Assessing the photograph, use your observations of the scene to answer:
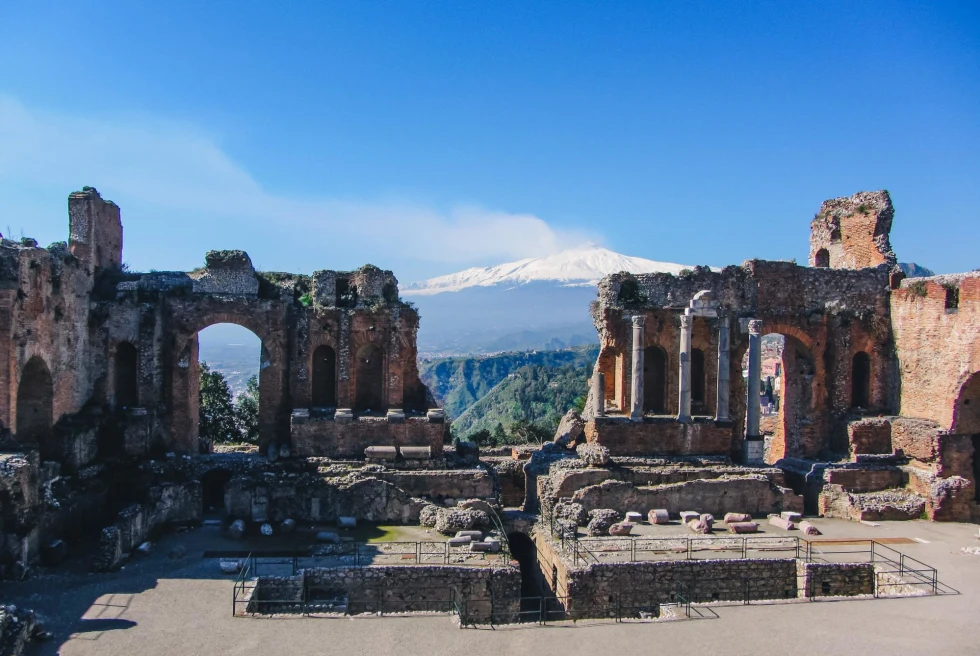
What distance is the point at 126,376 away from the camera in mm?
24281

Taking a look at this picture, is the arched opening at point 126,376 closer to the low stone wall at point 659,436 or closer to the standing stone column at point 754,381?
the low stone wall at point 659,436

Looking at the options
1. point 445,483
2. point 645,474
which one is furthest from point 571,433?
point 445,483

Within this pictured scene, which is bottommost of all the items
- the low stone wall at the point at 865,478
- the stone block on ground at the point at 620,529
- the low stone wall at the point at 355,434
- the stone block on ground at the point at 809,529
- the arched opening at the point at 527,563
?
the arched opening at the point at 527,563

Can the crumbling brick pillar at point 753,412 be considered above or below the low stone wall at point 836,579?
above

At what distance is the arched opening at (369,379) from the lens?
25812 mm

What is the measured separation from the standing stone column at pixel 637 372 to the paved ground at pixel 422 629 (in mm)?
8947

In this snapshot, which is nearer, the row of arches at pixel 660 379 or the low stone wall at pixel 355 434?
the low stone wall at pixel 355 434

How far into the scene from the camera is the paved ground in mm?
13297

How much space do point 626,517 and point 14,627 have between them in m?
14.3

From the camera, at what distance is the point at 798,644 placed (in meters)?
13.6

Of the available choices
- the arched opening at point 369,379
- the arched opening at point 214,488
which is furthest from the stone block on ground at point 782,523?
the arched opening at point 214,488

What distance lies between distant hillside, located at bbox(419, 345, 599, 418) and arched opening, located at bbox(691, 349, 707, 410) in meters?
76.1

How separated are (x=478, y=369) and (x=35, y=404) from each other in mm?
93726

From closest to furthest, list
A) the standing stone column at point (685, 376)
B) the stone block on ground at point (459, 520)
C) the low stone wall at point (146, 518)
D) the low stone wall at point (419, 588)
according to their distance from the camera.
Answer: the low stone wall at point (419, 588)
the low stone wall at point (146, 518)
the stone block on ground at point (459, 520)
the standing stone column at point (685, 376)
